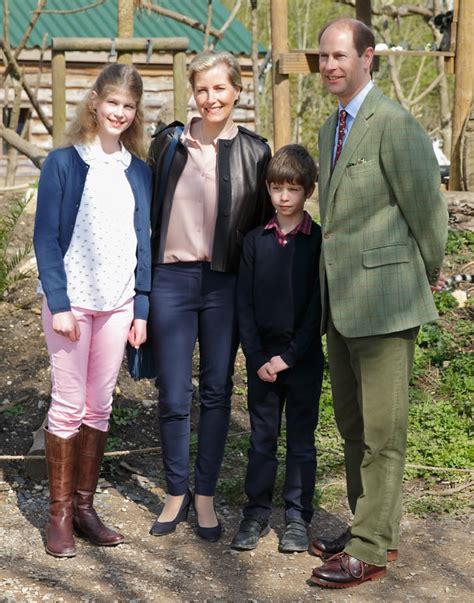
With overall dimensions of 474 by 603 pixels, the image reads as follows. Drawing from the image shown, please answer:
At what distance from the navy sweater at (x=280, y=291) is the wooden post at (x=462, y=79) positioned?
185 inches

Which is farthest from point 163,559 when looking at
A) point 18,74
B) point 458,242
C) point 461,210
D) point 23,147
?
point 461,210

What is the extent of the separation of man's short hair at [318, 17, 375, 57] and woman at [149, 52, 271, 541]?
0.55 meters

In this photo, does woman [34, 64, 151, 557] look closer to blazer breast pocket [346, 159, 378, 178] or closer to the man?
the man

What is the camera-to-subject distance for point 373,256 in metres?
3.76

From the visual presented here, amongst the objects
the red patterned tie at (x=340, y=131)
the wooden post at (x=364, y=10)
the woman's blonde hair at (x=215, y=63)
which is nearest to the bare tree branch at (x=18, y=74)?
the woman's blonde hair at (x=215, y=63)

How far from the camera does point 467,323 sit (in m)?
7.19

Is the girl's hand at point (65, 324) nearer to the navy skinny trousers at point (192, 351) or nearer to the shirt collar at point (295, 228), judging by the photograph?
the navy skinny trousers at point (192, 351)

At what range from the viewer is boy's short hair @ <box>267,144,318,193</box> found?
160 inches

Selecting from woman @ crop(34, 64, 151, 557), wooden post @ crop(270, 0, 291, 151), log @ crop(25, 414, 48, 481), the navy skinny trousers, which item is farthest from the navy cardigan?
wooden post @ crop(270, 0, 291, 151)

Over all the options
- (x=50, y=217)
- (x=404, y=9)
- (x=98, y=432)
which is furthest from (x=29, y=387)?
(x=404, y=9)

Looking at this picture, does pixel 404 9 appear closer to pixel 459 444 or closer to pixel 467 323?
pixel 467 323

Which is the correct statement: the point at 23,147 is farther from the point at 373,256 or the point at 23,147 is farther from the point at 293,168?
the point at 373,256

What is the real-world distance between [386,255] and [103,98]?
130 cm

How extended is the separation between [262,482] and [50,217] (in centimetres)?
144
